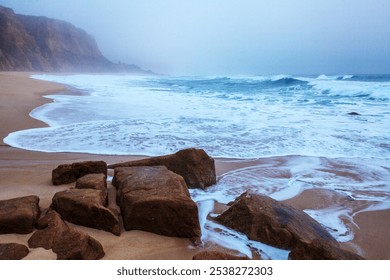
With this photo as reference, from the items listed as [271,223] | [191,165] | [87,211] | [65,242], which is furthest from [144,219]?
[191,165]

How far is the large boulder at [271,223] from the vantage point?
1868 millimetres

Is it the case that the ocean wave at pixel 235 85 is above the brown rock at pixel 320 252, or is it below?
below

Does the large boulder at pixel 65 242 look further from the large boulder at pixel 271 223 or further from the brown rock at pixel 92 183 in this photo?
the large boulder at pixel 271 223

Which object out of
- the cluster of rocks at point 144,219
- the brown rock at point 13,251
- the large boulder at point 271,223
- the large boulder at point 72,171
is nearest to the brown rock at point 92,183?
the cluster of rocks at point 144,219

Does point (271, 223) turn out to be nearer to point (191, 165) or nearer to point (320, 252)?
point (320, 252)

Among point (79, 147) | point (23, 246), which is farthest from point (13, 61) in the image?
point (23, 246)

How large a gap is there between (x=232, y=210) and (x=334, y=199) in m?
1.16

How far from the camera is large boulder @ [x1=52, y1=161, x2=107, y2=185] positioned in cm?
247

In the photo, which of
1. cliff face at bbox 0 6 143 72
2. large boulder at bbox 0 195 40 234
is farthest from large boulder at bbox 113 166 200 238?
cliff face at bbox 0 6 143 72

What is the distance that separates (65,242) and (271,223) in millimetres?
1244

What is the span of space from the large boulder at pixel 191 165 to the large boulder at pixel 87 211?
0.98 metres

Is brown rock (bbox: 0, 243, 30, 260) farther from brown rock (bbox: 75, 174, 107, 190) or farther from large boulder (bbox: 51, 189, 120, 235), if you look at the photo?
brown rock (bbox: 75, 174, 107, 190)

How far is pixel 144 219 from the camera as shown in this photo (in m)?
1.86
